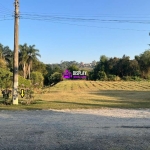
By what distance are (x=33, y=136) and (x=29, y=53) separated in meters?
72.6

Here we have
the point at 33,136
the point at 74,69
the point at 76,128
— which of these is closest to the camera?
the point at 33,136

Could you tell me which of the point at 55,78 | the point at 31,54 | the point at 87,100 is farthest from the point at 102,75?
the point at 87,100

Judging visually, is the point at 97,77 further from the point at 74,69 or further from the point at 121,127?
the point at 121,127

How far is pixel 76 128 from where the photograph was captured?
7.92 meters

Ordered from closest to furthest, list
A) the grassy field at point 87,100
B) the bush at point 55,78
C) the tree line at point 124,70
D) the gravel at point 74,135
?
the gravel at point 74,135
the grassy field at point 87,100
the bush at point 55,78
the tree line at point 124,70

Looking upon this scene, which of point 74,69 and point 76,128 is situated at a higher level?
point 74,69

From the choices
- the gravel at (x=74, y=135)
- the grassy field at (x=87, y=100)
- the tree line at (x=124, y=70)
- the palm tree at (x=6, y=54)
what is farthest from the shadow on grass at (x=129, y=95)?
the tree line at (x=124, y=70)

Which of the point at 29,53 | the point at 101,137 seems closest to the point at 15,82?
the point at 101,137

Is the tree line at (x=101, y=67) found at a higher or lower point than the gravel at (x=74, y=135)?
higher

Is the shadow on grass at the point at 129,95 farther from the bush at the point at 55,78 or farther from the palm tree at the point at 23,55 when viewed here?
the bush at the point at 55,78

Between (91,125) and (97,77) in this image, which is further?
(97,77)

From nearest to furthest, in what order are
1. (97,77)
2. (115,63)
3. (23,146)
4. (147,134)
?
(23,146) < (147,134) < (97,77) < (115,63)

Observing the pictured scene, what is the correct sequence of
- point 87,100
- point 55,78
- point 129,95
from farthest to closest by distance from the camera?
point 55,78 → point 129,95 → point 87,100

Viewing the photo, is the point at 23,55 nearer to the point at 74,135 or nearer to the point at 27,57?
the point at 27,57
